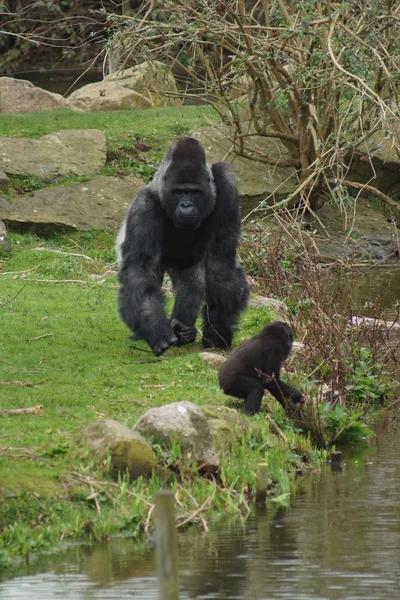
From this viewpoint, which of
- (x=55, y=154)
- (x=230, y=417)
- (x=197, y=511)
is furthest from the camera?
(x=55, y=154)

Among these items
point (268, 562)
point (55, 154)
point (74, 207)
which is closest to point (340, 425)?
point (268, 562)

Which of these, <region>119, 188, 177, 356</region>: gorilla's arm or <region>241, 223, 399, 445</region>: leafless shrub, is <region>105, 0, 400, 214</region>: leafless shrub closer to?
<region>241, 223, 399, 445</region>: leafless shrub

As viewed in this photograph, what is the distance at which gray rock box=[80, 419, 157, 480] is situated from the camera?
5.50 meters

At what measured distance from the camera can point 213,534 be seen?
525cm

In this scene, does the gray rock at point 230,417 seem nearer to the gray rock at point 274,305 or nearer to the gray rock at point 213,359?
the gray rock at point 213,359

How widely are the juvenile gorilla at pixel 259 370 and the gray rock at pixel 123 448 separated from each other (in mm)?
1243

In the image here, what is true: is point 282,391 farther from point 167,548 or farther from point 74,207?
point 74,207

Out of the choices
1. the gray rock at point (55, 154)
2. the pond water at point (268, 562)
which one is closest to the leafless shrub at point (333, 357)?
the pond water at point (268, 562)

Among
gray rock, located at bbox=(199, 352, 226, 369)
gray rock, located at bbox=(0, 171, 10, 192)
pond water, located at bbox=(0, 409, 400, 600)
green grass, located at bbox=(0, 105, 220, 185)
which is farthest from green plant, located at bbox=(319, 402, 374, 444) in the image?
green grass, located at bbox=(0, 105, 220, 185)

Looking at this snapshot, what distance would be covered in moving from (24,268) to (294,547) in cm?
738

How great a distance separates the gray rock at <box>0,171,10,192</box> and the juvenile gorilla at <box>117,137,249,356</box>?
5.39 m

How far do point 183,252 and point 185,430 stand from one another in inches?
117

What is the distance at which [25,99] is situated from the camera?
18.8 meters

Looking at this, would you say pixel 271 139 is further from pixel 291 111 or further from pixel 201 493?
pixel 201 493
